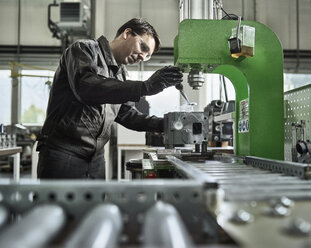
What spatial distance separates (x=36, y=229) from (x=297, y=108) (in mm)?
1448

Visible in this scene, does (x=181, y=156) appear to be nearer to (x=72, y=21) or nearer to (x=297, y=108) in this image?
(x=297, y=108)

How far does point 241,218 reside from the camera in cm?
51

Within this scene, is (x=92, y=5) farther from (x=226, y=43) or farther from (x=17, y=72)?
(x=226, y=43)

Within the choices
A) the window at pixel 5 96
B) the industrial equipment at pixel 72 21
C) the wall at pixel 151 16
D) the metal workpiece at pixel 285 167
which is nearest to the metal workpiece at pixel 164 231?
the metal workpiece at pixel 285 167

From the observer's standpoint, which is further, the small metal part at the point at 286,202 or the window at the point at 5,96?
the window at the point at 5,96

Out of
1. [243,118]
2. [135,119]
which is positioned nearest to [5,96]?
[135,119]

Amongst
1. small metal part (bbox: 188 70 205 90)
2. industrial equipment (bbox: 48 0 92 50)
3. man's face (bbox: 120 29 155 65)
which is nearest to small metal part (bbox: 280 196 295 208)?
small metal part (bbox: 188 70 205 90)

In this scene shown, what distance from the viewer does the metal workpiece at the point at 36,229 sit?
408 mm

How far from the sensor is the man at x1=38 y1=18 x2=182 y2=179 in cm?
132

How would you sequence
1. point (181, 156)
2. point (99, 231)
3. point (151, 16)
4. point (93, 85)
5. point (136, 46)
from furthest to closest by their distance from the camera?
point (151, 16), point (136, 46), point (181, 156), point (93, 85), point (99, 231)

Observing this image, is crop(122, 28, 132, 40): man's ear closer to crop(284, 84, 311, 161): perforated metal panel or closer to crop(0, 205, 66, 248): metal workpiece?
crop(284, 84, 311, 161): perforated metal panel

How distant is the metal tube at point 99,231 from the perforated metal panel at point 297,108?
123cm

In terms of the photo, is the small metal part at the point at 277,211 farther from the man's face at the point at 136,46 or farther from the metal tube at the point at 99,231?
the man's face at the point at 136,46

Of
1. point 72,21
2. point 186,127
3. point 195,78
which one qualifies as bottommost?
point 186,127
